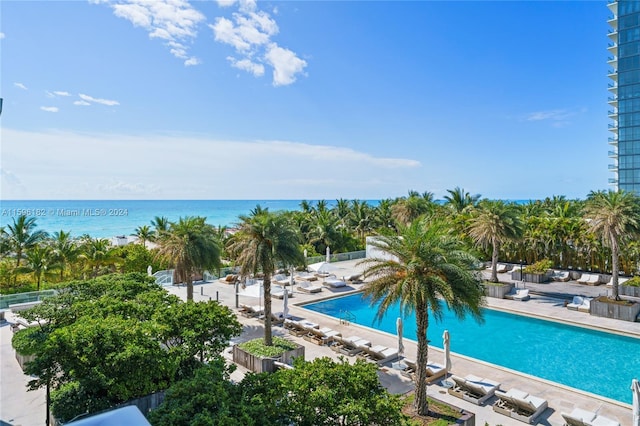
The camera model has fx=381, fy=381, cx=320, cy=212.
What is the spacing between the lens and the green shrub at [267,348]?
13399 millimetres

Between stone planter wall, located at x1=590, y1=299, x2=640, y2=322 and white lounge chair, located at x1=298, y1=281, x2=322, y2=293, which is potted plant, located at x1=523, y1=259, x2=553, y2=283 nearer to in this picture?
stone planter wall, located at x1=590, y1=299, x2=640, y2=322

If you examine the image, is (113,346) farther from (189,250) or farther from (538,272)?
(538,272)

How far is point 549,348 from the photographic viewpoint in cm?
1667

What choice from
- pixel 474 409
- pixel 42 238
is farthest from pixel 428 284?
pixel 42 238

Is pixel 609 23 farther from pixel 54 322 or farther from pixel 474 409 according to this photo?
pixel 54 322

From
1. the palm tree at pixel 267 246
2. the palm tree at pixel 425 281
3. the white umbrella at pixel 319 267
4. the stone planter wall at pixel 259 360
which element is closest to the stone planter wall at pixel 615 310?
the palm tree at pixel 425 281

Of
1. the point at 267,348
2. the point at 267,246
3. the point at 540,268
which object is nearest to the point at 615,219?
the point at 540,268

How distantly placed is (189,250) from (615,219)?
21.1 meters

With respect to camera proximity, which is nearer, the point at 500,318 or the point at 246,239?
the point at 246,239

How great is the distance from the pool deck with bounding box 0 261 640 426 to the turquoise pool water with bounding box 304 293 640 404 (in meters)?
0.58

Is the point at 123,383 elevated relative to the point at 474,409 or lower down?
elevated

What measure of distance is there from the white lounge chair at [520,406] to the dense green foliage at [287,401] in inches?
199

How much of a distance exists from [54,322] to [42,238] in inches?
787

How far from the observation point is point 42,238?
86.0ft
